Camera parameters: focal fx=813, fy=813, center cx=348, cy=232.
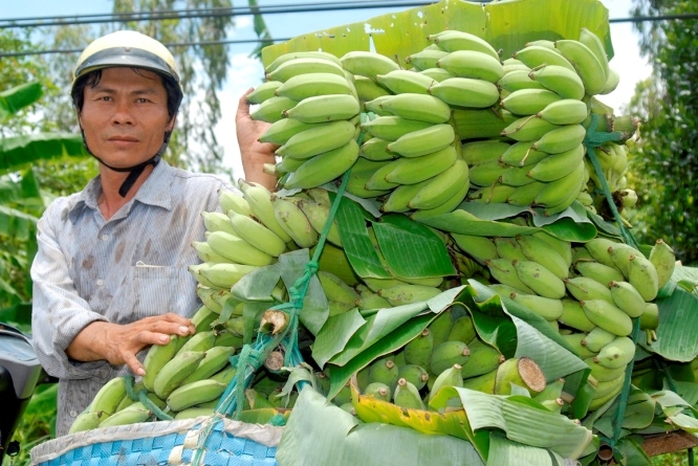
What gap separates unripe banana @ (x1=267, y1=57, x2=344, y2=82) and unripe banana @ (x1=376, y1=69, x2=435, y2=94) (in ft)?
0.42

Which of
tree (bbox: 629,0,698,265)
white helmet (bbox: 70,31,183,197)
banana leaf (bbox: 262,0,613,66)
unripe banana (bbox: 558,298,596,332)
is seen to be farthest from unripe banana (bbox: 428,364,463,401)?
tree (bbox: 629,0,698,265)

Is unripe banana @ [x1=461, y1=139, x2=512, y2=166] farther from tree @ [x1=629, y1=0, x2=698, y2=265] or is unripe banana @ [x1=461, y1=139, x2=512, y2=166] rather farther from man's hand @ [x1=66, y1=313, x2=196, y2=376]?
tree @ [x1=629, y1=0, x2=698, y2=265]

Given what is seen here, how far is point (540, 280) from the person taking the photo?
1.74 metres

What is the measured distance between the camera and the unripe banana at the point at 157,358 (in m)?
1.78

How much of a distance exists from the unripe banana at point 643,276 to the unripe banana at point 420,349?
464mm

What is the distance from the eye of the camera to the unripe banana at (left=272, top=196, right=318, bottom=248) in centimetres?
178

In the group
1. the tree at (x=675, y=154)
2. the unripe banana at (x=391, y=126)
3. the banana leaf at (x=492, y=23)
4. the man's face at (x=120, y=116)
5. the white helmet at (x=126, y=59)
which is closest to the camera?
the unripe banana at (x=391, y=126)

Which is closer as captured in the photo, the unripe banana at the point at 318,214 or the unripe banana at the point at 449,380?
the unripe banana at the point at 449,380

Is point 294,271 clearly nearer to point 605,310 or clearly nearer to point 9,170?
point 605,310

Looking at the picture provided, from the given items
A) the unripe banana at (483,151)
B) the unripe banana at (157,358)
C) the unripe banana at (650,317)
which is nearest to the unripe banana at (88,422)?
the unripe banana at (157,358)

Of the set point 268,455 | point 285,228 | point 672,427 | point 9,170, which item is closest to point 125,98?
point 285,228

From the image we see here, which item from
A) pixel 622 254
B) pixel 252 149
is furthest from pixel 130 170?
pixel 622 254

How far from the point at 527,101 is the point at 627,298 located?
468mm

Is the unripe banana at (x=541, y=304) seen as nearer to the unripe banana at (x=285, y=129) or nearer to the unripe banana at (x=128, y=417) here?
the unripe banana at (x=285, y=129)
